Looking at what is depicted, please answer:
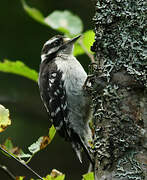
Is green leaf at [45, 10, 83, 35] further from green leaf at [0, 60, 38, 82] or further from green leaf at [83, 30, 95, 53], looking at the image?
green leaf at [0, 60, 38, 82]

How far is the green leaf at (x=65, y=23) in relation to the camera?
2.93m

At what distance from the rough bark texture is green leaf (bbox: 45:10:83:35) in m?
0.76

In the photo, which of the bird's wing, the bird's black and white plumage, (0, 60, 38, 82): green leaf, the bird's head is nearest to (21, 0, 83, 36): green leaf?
(0, 60, 38, 82): green leaf

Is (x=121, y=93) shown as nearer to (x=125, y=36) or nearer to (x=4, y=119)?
(x=125, y=36)

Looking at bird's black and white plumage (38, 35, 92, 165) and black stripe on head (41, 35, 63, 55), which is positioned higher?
black stripe on head (41, 35, 63, 55)

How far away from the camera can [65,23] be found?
298cm

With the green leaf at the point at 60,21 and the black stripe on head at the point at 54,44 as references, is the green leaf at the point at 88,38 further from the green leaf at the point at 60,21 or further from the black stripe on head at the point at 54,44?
the black stripe on head at the point at 54,44

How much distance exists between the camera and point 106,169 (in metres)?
2.03

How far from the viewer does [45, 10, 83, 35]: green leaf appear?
2934mm

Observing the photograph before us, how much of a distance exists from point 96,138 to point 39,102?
199 inches

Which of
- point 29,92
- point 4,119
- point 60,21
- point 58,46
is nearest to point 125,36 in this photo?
point 4,119

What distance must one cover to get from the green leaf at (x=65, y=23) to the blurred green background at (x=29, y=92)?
12.3 ft

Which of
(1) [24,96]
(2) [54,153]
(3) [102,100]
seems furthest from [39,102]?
(3) [102,100]

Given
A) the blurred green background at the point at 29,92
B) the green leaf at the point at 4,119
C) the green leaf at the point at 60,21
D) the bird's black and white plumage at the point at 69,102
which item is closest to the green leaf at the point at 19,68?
the green leaf at the point at 60,21
